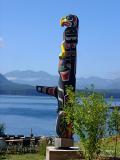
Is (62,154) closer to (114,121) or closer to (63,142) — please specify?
(63,142)

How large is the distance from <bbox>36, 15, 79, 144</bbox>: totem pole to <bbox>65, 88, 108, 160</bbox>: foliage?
16.4 feet

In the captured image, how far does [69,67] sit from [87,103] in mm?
5789

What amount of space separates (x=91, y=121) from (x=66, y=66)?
6488 mm

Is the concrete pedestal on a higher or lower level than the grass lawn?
higher

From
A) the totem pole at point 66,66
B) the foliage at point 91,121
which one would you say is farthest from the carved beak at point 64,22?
the foliage at point 91,121

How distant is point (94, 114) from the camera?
21.4m

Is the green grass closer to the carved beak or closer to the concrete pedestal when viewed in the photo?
the concrete pedestal

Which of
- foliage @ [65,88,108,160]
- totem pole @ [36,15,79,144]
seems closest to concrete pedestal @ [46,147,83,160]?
totem pole @ [36,15,79,144]

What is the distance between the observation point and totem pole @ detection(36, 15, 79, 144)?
27.0 m

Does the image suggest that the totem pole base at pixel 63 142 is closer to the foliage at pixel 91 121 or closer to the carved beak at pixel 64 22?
the foliage at pixel 91 121

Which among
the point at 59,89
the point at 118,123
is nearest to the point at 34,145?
the point at 59,89

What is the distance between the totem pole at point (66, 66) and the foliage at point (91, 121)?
499 cm

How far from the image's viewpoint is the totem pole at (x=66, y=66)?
27.0m

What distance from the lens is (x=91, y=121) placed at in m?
21.2
